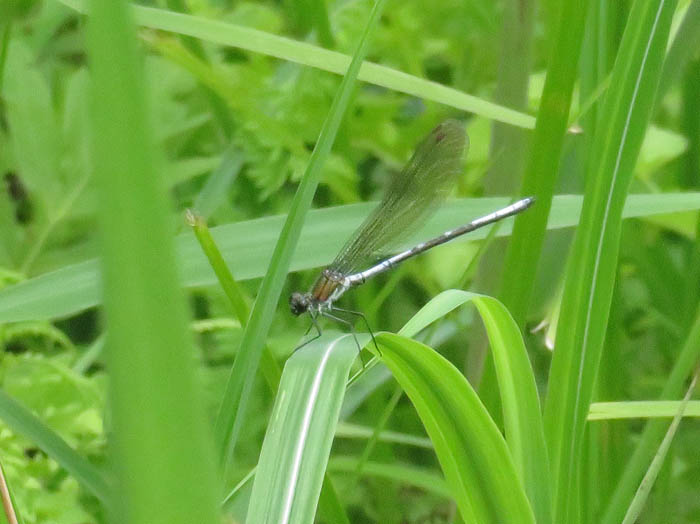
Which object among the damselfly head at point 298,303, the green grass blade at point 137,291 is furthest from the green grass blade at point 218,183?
the green grass blade at point 137,291

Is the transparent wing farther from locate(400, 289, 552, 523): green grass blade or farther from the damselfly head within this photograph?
locate(400, 289, 552, 523): green grass blade

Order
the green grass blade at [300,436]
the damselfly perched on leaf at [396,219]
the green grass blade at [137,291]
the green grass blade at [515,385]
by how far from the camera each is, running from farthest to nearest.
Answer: the damselfly perched on leaf at [396,219] → the green grass blade at [515,385] → the green grass blade at [300,436] → the green grass blade at [137,291]

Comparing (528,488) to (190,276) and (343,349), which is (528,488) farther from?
(190,276)

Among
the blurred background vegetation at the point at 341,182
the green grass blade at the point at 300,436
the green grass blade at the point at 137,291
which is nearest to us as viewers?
the green grass blade at the point at 137,291

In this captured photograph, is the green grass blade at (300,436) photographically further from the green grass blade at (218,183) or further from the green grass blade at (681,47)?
the green grass blade at (218,183)

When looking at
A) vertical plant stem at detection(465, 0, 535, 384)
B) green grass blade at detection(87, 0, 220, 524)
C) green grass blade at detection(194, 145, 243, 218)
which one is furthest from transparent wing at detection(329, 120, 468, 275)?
green grass blade at detection(87, 0, 220, 524)

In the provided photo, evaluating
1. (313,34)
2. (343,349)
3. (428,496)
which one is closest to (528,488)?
(343,349)

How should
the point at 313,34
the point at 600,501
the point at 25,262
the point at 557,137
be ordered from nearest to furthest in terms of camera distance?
the point at 557,137, the point at 600,501, the point at 313,34, the point at 25,262
